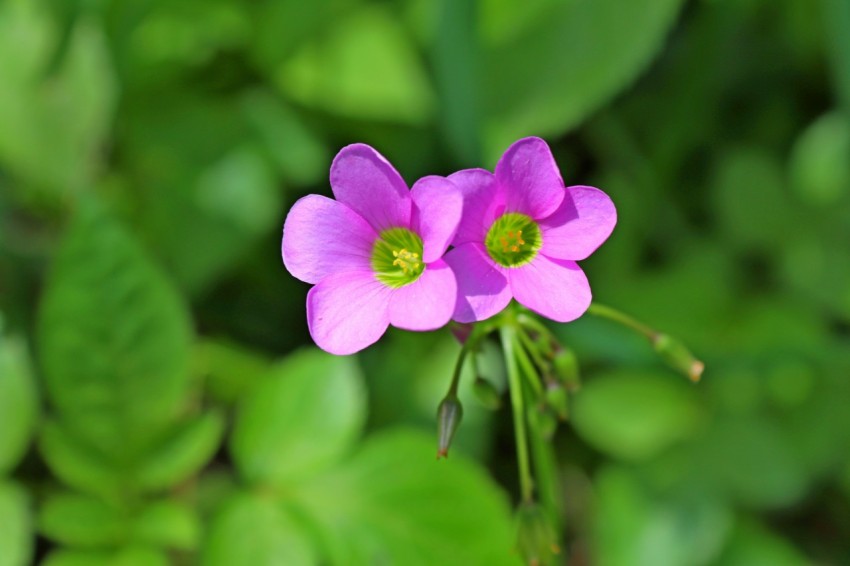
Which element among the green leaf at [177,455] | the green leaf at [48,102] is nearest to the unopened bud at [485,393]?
the green leaf at [177,455]

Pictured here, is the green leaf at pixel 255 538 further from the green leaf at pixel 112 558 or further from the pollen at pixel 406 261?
the pollen at pixel 406 261

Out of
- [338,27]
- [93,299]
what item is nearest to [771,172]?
[338,27]

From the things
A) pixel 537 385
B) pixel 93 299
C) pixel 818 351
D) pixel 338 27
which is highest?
pixel 338 27

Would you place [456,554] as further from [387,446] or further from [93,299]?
[93,299]

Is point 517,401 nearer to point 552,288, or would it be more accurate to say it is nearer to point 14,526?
point 552,288

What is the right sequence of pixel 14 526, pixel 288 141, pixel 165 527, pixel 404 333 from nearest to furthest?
pixel 14 526, pixel 165 527, pixel 404 333, pixel 288 141

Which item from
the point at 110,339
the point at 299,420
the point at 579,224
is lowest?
the point at 299,420

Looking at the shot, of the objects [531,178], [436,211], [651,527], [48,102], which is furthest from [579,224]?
[48,102]
